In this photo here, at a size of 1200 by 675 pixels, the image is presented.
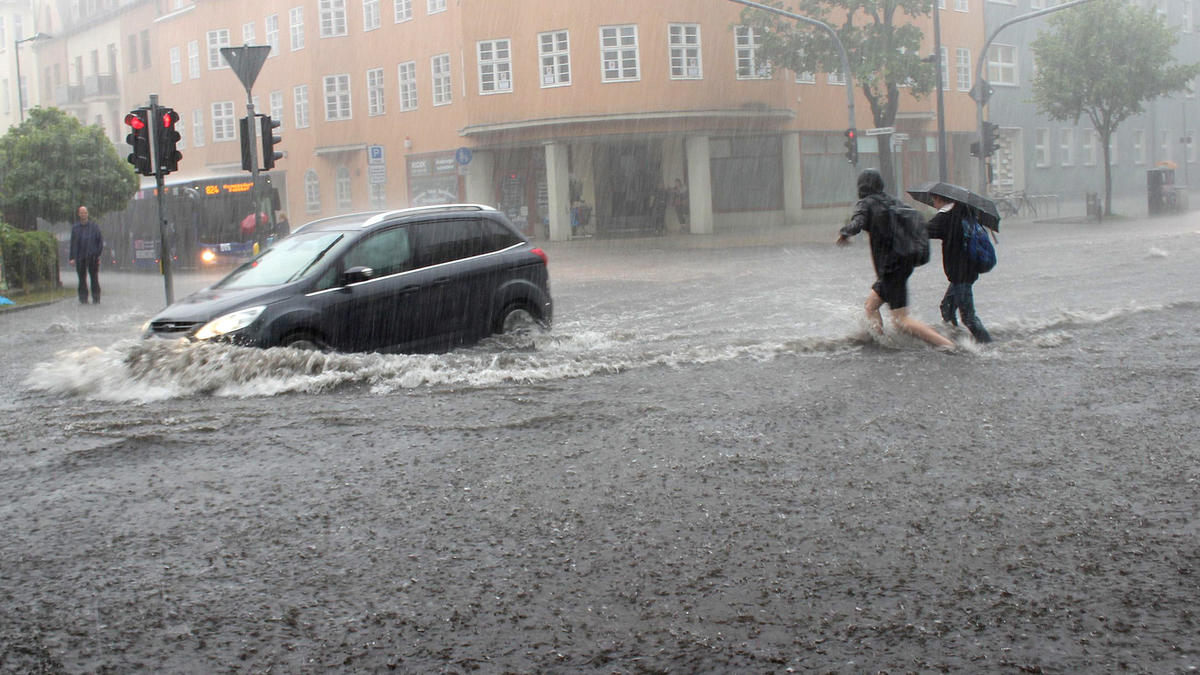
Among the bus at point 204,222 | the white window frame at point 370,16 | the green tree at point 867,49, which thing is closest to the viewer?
the green tree at point 867,49

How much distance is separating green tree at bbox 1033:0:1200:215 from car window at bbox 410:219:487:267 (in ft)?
112

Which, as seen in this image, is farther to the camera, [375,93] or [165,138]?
[375,93]

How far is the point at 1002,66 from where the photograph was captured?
53344 millimetres

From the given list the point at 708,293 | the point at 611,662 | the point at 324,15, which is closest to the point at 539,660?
the point at 611,662

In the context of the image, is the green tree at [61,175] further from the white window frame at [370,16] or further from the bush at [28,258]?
the white window frame at [370,16]

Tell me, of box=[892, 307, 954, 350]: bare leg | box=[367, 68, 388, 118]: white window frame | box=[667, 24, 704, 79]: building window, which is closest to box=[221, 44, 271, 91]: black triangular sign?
box=[892, 307, 954, 350]: bare leg

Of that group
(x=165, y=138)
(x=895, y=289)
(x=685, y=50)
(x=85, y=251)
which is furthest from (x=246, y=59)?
(x=685, y=50)

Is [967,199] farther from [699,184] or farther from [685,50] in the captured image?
[699,184]

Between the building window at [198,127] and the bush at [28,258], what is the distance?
31.5 m

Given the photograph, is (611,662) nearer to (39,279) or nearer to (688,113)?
(39,279)

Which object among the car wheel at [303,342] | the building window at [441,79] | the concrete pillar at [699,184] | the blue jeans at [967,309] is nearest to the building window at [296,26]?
the building window at [441,79]

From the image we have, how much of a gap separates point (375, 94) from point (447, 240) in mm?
36439

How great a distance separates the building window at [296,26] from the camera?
48.5 m

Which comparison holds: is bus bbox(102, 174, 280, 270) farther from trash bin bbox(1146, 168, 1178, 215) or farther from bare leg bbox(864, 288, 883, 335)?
trash bin bbox(1146, 168, 1178, 215)
